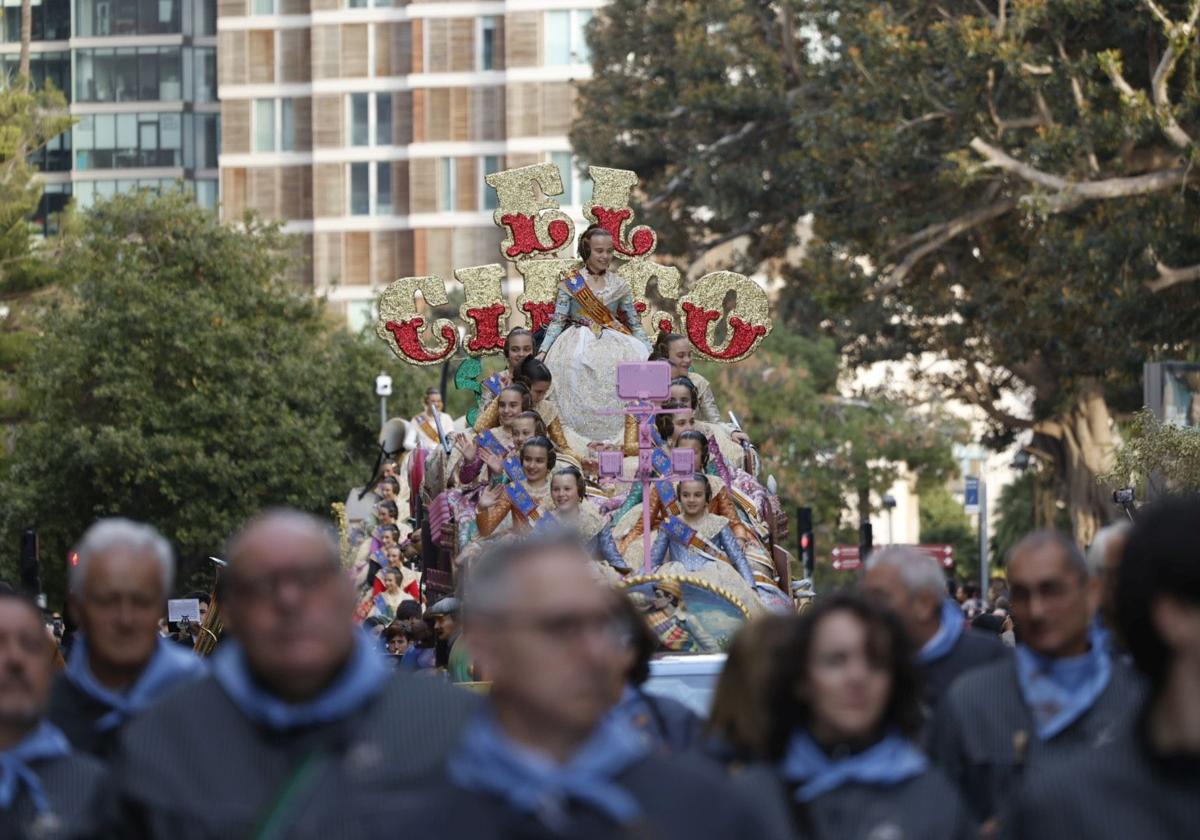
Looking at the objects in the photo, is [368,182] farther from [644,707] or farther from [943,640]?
[644,707]

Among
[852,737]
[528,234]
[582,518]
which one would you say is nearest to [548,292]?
[528,234]

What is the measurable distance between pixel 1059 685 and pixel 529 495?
466 inches

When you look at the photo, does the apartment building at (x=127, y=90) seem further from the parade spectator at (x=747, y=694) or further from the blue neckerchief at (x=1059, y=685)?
the parade spectator at (x=747, y=694)

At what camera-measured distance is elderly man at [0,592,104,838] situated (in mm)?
6012

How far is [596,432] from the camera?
861 inches

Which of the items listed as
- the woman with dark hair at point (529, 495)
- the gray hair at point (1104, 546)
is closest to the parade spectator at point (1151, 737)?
the gray hair at point (1104, 546)

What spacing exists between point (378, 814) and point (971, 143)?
2848 centimetres

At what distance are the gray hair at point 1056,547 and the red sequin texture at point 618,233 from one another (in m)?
16.2

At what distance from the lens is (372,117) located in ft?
293

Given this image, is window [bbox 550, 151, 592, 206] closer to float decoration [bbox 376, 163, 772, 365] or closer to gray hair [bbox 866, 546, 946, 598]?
float decoration [bbox 376, 163, 772, 365]

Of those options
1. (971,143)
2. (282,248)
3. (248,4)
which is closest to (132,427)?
(282,248)

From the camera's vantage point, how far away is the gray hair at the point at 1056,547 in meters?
7.07

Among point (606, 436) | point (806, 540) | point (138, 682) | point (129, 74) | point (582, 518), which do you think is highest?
point (129, 74)

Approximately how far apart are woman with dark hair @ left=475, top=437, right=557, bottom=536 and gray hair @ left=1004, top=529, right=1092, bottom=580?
449 inches
